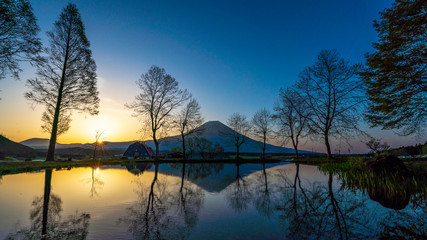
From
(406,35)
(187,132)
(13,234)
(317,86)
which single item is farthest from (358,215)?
(187,132)

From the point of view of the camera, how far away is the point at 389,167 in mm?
8211

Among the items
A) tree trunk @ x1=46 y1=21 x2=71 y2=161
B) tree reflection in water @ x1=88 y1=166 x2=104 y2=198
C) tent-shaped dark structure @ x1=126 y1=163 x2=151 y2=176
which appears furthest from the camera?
tree trunk @ x1=46 y1=21 x2=71 y2=161

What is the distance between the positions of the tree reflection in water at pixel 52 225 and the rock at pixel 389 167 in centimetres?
1015

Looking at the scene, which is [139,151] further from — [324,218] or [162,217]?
[324,218]

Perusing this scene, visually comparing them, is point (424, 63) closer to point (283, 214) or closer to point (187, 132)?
point (283, 214)

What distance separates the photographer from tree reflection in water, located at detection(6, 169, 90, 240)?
2.91m

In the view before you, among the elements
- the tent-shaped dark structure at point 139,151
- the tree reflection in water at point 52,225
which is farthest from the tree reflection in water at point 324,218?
the tent-shaped dark structure at point 139,151

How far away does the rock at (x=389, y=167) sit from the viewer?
8.04m

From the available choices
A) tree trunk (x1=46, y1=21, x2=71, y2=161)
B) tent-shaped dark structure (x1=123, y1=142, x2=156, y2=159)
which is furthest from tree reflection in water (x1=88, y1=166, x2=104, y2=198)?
tent-shaped dark structure (x1=123, y1=142, x2=156, y2=159)

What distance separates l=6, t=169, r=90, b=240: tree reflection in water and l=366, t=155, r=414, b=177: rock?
33.3ft

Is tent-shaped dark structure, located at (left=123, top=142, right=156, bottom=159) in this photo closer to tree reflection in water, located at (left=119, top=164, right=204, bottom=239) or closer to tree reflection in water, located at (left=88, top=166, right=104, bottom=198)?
tree reflection in water, located at (left=88, top=166, right=104, bottom=198)

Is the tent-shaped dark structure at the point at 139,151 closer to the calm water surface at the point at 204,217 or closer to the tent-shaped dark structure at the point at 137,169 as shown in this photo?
the tent-shaped dark structure at the point at 137,169

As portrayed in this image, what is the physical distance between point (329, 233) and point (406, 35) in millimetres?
12990

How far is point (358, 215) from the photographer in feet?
13.4
